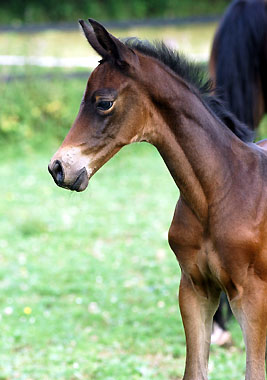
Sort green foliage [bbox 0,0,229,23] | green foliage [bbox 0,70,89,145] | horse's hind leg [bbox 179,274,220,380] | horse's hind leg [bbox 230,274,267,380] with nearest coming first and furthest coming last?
horse's hind leg [bbox 230,274,267,380] < horse's hind leg [bbox 179,274,220,380] < green foliage [bbox 0,70,89,145] < green foliage [bbox 0,0,229,23]

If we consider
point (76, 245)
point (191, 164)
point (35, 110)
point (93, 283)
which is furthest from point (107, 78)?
point (35, 110)

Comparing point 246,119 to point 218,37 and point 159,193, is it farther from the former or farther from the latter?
point 159,193

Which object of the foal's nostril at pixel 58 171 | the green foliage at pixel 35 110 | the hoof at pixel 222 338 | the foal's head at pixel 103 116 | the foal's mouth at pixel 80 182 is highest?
the foal's head at pixel 103 116

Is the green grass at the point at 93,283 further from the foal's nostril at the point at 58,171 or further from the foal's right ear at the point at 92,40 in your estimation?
the foal's right ear at the point at 92,40

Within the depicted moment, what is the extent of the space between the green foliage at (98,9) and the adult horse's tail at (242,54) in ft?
52.0

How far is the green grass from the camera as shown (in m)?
4.23

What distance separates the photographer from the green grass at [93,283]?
4.23 m

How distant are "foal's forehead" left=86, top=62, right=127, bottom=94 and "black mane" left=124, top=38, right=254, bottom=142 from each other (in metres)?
0.16

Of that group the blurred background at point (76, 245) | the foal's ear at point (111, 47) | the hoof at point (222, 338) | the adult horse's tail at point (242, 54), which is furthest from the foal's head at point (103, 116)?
the hoof at point (222, 338)

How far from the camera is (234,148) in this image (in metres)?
2.71

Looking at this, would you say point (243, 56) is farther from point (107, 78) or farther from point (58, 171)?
point (58, 171)

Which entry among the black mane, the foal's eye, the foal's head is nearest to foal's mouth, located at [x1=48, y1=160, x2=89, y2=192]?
the foal's head

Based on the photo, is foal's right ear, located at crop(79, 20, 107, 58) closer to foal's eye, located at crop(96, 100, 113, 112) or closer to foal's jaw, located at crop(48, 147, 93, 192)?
foal's eye, located at crop(96, 100, 113, 112)

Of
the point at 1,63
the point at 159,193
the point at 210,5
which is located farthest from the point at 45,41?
the point at 210,5
